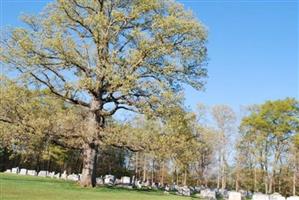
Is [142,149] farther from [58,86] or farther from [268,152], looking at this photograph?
[268,152]

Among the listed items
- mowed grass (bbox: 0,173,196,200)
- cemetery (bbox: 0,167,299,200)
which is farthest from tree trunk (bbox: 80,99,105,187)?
mowed grass (bbox: 0,173,196,200)

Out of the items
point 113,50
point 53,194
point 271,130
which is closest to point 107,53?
point 113,50

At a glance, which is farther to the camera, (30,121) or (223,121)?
(223,121)

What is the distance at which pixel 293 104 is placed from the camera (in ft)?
174

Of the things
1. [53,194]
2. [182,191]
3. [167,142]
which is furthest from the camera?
[182,191]

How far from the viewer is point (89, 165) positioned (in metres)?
26.8

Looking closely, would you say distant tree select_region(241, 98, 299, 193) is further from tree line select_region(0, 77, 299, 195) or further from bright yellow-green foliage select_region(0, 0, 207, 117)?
bright yellow-green foliage select_region(0, 0, 207, 117)

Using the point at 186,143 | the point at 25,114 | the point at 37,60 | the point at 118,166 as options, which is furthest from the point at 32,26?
the point at 118,166

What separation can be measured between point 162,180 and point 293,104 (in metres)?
23.4

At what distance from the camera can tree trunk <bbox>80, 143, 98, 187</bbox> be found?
26.3 meters

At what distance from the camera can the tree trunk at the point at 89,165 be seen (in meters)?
26.3

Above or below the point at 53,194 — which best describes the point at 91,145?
above

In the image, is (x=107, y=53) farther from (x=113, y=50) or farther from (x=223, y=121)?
(x=223, y=121)

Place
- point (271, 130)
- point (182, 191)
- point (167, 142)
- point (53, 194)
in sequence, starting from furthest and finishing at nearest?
1. point (271, 130)
2. point (182, 191)
3. point (167, 142)
4. point (53, 194)
